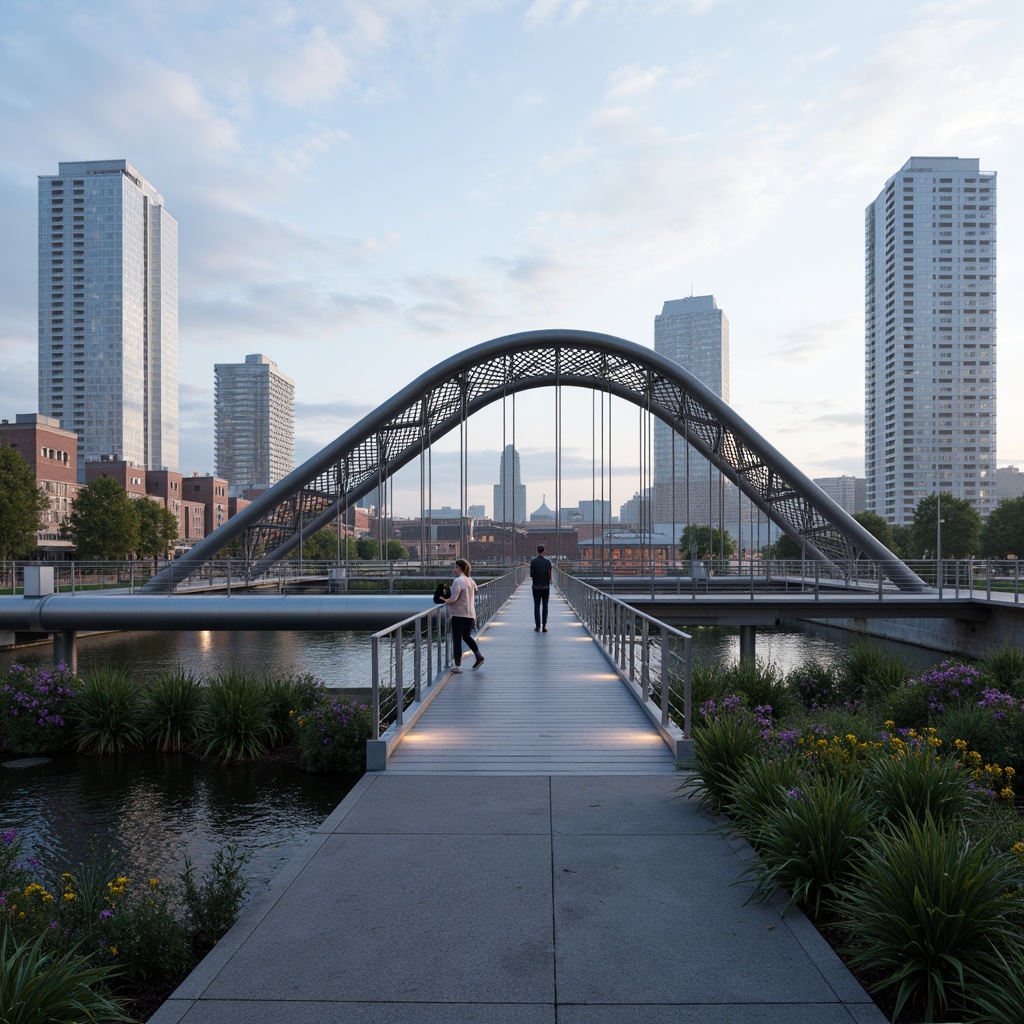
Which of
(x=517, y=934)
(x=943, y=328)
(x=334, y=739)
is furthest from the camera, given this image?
(x=943, y=328)

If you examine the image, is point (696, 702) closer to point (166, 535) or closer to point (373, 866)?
point (373, 866)

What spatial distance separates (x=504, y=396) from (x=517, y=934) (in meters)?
42.8

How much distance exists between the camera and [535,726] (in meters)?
8.45

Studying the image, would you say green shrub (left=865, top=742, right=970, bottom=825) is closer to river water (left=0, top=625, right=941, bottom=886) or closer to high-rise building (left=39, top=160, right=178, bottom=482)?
river water (left=0, top=625, right=941, bottom=886)

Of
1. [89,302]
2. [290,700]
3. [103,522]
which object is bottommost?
[290,700]

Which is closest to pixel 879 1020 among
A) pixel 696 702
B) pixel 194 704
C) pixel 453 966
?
pixel 453 966

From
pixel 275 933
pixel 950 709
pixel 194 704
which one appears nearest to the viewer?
pixel 275 933

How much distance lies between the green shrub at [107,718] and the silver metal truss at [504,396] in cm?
2617

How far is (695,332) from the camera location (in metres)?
175

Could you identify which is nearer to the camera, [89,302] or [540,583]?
[540,583]

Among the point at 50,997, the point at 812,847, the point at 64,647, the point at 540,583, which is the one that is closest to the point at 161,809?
the point at 50,997

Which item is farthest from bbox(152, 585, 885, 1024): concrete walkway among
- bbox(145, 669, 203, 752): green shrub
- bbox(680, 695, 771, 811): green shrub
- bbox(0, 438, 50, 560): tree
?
bbox(0, 438, 50, 560): tree

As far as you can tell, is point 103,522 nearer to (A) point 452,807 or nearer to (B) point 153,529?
(B) point 153,529

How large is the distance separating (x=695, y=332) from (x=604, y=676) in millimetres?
172913
